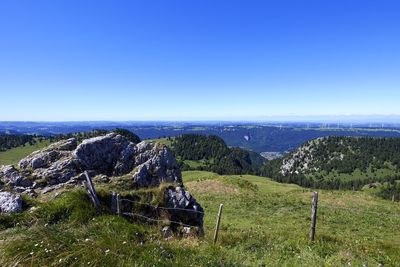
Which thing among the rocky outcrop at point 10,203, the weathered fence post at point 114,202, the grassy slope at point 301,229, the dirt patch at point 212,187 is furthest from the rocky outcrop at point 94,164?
the dirt patch at point 212,187

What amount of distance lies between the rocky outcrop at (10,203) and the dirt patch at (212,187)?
39288 mm

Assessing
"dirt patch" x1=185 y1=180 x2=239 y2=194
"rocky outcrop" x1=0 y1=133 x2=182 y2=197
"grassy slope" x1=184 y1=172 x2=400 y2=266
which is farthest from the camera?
"dirt patch" x1=185 y1=180 x2=239 y2=194

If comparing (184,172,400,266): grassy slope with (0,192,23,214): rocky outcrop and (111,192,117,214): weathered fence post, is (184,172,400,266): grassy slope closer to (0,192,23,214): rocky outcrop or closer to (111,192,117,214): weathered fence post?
(111,192,117,214): weathered fence post

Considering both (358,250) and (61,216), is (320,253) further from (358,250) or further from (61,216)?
(61,216)

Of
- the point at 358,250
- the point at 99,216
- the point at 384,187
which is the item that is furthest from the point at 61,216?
the point at 384,187

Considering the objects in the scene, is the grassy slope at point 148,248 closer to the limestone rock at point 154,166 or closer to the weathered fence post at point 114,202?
the weathered fence post at point 114,202

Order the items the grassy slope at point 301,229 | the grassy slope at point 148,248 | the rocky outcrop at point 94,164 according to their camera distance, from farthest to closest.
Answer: the rocky outcrop at point 94,164 → the grassy slope at point 301,229 → the grassy slope at point 148,248

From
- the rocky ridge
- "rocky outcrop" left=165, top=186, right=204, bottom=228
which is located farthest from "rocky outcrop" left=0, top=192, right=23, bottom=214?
"rocky outcrop" left=165, top=186, right=204, bottom=228

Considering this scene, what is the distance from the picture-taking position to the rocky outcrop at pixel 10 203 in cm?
1135

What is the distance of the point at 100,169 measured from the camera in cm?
1798

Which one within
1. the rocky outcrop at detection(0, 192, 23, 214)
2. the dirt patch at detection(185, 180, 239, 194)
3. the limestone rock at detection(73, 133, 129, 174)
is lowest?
the dirt patch at detection(185, 180, 239, 194)

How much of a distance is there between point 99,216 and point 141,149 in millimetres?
8392

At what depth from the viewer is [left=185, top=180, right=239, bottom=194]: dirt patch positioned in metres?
50.0

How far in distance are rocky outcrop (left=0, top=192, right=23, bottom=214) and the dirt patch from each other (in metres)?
39.3
